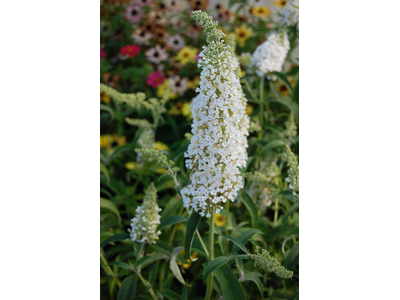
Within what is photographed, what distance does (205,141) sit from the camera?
0.90 meters

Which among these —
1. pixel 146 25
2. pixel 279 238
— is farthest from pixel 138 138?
pixel 146 25

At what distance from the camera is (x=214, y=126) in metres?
0.89

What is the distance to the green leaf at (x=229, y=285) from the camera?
975 millimetres

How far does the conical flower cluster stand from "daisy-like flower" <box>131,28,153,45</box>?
1644 mm

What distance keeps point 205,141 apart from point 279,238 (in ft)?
2.16

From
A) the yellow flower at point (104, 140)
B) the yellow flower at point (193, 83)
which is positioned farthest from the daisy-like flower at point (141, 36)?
the yellow flower at point (104, 140)

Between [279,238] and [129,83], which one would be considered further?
[129,83]

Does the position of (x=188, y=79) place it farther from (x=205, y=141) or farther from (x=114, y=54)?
(x=205, y=141)

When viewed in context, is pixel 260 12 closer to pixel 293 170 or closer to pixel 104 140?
pixel 104 140

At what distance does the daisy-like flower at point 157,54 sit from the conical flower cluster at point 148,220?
1.53 m

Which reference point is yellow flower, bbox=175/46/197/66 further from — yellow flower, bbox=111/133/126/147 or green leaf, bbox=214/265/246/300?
green leaf, bbox=214/265/246/300

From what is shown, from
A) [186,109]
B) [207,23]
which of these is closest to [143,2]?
[186,109]

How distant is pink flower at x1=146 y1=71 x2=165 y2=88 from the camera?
2.21 metres

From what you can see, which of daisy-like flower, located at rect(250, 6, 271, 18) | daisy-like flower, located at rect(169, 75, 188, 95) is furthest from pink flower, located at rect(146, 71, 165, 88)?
daisy-like flower, located at rect(250, 6, 271, 18)
